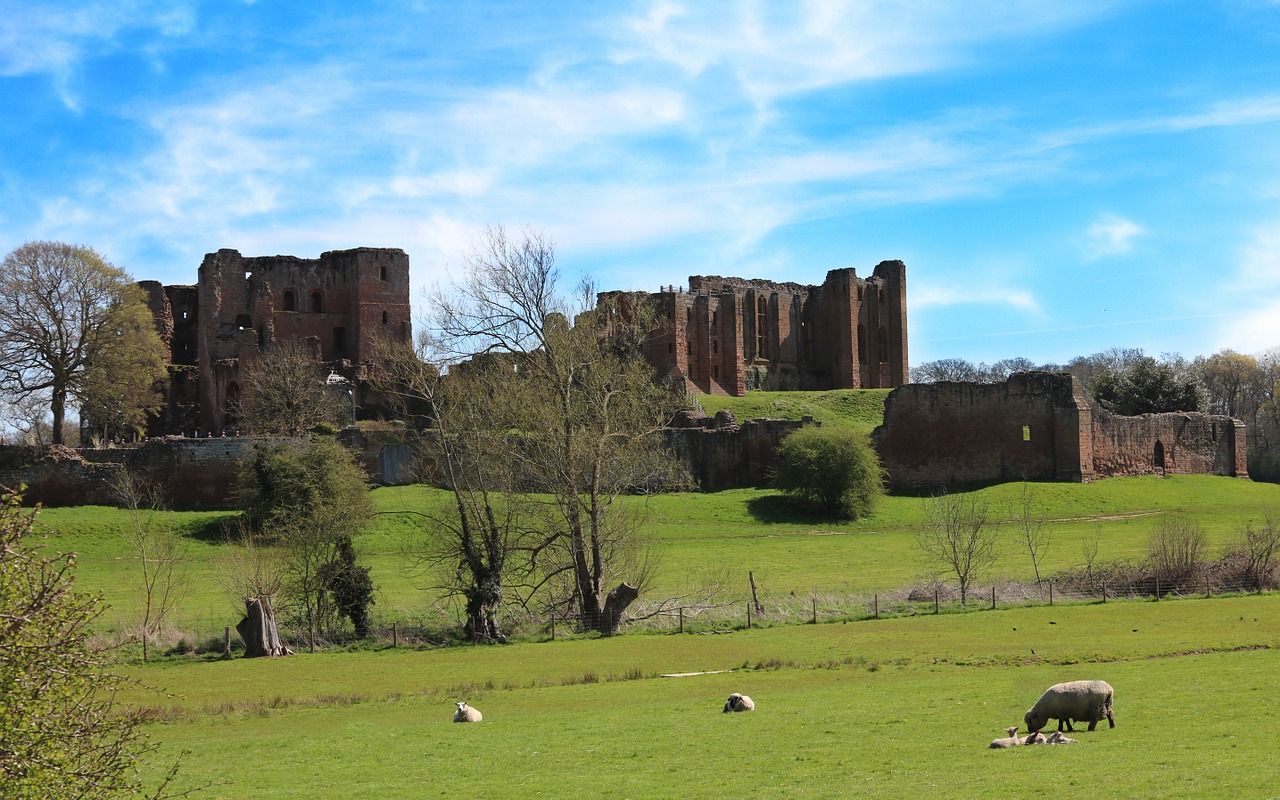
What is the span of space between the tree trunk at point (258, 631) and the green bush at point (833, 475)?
76.9ft

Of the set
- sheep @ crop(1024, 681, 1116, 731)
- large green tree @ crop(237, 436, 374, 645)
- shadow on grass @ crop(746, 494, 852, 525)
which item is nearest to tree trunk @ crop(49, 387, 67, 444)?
large green tree @ crop(237, 436, 374, 645)

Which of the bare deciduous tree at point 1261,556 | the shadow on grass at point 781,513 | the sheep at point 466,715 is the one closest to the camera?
the sheep at point 466,715

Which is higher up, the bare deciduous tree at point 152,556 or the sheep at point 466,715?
the bare deciduous tree at point 152,556

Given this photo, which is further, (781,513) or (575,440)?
(781,513)

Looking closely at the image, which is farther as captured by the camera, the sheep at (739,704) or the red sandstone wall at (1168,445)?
the red sandstone wall at (1168,445)

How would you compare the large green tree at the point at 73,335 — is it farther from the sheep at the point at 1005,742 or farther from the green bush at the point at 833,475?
the sheep at the point at 1005,742

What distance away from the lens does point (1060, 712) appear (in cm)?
1287

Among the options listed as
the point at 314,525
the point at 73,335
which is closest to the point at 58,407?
the point at 73,335

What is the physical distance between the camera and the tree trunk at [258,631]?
77.0 ft

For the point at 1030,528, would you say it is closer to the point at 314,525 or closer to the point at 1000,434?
the point at 1000,434

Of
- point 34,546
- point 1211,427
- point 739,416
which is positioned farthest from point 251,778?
point 1211,427

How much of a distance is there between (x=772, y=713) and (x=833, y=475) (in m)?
28.2

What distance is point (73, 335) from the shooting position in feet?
166

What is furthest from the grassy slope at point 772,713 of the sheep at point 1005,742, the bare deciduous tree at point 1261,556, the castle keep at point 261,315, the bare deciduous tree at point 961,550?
the castle keep at point 261,315
